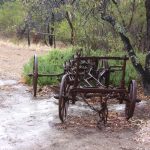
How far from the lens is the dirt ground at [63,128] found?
6.80 meters

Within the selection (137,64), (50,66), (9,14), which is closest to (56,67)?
(50,66)

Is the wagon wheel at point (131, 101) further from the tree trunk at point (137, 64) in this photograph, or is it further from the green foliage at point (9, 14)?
the green foliage at point (9, 14)

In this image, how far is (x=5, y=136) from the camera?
7.18 m

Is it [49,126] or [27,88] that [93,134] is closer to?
[49,126]

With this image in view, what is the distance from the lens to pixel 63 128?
7.69 metres

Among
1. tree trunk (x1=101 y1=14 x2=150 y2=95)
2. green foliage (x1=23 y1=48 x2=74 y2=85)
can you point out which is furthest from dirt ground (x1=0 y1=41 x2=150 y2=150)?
green foliage (x1=23 y1=48 x2=74 y2=85)

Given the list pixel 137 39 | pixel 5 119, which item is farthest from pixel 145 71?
pixel 137 39

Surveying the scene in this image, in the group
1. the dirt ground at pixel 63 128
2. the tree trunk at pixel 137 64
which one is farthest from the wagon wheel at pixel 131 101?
the tree trunk at pixel 137 64

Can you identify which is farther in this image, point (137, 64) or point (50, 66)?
point (50, 66)

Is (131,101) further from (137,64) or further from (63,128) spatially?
(137,64)

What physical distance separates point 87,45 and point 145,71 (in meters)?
5.75

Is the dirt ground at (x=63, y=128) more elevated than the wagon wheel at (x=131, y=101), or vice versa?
the wagon wheel at (x=131, y=101)

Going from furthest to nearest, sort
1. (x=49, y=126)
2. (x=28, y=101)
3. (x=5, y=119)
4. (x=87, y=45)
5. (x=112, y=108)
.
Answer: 1. (x=87, y=45)
2. (x=28, y=101)
3. (x=112, y=108)
4. (x=5, y=119)
5. (x=49, y=126)

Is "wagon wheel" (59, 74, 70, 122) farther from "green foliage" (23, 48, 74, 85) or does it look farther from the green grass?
"green foliage" (23, 48, 74, 85)
